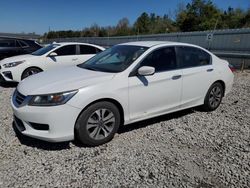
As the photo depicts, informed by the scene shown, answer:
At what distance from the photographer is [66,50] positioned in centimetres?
805

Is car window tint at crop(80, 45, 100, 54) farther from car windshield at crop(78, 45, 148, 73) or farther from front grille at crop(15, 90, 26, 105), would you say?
front grille at crop(15, 90, 26, 105)

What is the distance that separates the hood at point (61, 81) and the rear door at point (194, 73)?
1.61 metres

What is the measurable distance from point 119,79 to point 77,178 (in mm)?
1563

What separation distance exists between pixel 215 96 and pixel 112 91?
282cm

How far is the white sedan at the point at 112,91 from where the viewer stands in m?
3.27

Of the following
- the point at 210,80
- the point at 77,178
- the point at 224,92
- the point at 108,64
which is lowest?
the point at 77,178

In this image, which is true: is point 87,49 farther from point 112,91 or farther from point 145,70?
point 112,91

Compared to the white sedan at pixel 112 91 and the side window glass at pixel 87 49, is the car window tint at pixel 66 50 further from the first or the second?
the white sedan at pixel 112 91

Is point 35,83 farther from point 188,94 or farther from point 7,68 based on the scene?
point 7,68

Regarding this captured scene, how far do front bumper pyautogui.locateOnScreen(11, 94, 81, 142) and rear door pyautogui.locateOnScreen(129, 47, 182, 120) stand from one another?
1018mm

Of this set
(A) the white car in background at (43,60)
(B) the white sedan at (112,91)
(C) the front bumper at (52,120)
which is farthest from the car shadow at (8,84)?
(C) the front bumper at (52,120)

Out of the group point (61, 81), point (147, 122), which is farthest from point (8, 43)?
point (147, 122)

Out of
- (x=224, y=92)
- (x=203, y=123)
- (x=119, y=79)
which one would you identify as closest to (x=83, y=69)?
(x=119, y=79)

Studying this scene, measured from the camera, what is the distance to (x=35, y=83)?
12.0 ft
